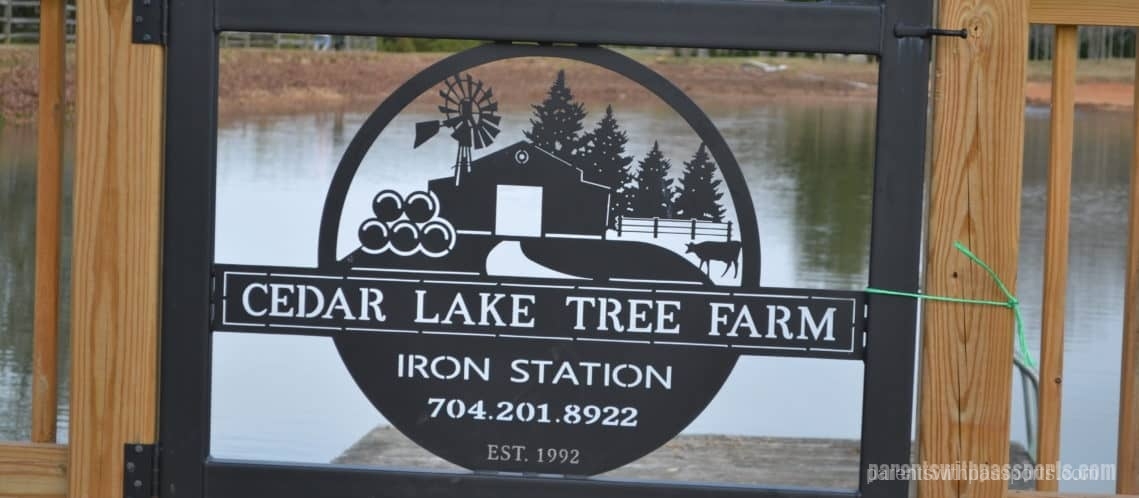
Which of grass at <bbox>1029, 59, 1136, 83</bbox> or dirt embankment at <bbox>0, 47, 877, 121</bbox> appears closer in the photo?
dirt embankment at <bbox>0, 47, 877, 121</bbox>

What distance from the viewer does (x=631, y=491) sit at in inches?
95.2

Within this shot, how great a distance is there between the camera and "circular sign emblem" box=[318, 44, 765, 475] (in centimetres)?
239

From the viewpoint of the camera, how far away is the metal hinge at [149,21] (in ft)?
7.88

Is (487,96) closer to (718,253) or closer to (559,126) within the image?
(559,126)

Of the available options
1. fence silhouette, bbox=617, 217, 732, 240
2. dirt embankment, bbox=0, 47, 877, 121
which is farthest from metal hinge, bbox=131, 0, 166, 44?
dirt embankment, bbox=0, 47, 877, 121

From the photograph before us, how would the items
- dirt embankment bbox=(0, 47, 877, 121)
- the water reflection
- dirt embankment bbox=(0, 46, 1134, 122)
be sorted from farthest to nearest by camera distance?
dirt embankment bbox=(0, 46, 1134, 122) → dirt embankment bbox=(0, 47, 877, 121) → the water reflection

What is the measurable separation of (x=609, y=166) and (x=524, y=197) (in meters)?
0.15

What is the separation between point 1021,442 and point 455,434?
12.2 feet

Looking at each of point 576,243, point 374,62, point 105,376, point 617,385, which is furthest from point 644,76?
point 374,62

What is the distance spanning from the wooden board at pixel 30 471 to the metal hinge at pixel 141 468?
0.14 metres

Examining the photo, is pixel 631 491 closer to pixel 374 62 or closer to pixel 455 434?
pixel 455 434

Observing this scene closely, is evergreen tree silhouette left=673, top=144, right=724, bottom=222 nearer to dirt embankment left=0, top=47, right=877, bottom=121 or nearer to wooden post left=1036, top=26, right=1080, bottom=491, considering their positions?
wooden post left=1036, top=26, right=1080, bottom=491

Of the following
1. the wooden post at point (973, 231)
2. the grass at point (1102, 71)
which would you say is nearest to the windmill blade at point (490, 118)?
the wooden post at point (973, 231)

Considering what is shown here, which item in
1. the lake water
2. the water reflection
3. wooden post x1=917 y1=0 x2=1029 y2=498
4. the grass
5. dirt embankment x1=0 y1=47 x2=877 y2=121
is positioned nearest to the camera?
wooden post x1=917 y1=0 x2=1029 y2=498
